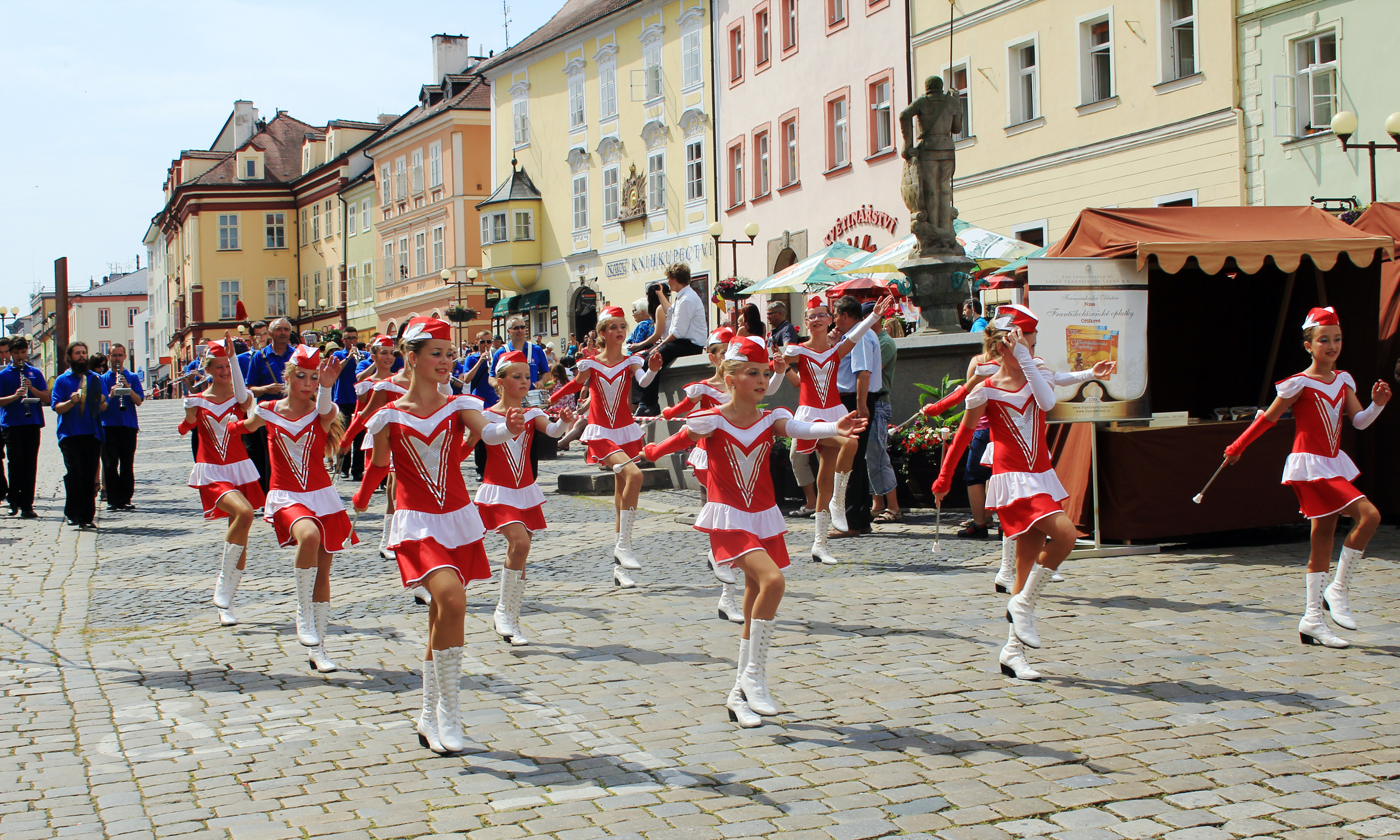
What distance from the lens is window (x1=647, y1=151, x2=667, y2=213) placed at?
45938 mm

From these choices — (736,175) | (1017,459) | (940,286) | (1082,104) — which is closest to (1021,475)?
(1017,459)

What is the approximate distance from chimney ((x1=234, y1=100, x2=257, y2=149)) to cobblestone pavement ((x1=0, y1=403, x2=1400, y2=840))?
3672 inches

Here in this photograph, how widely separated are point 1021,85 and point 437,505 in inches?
1056

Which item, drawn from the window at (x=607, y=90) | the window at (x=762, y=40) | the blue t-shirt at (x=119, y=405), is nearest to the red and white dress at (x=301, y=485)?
the blue t-shirt at (x=119, y=405)

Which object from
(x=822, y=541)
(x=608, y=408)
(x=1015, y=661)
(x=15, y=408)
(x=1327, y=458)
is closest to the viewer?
(x=1015, y=661)

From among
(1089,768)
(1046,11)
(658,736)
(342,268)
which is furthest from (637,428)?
(342,268)

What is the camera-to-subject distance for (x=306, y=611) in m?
8.09

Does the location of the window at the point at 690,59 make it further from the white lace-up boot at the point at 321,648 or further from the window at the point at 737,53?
the white lace-up boot at the point at 321,648

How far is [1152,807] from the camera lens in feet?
16.9

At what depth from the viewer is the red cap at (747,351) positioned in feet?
22.7

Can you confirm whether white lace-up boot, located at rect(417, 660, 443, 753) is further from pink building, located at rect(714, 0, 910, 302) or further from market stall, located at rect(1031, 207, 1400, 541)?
pink building, located at rect(714, 0, 910, 302)

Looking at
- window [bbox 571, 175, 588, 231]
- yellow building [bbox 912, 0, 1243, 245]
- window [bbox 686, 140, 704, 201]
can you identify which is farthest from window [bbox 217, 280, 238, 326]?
yellow building [bbox 912, 0, 1243, 245]

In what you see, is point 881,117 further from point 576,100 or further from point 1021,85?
point 576,100

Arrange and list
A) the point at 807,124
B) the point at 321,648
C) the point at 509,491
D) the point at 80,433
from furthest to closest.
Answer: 1. the point at 807,124
2. the point at 80,433
3. the point at 509,491
4. the point at 321,648
